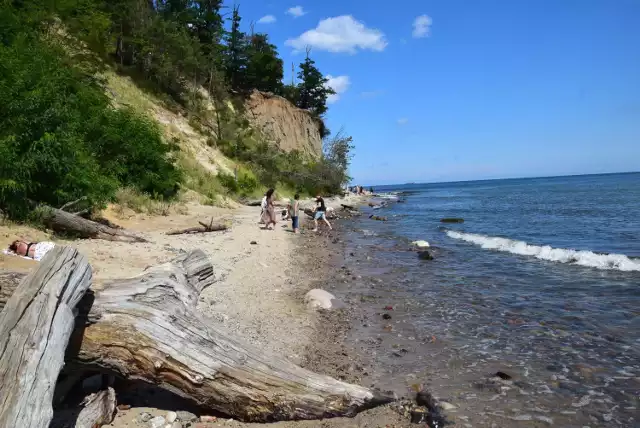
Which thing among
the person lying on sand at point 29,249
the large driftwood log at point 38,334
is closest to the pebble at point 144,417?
the large driftwood log at point 38,334

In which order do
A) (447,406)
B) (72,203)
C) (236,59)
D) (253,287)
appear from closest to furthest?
(447,406) < (253,287) < (72,203) < (236,59)

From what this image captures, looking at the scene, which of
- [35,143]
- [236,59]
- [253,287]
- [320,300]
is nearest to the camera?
[320,300]

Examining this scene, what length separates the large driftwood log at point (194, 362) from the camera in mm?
3691

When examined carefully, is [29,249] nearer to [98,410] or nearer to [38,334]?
[98,410]

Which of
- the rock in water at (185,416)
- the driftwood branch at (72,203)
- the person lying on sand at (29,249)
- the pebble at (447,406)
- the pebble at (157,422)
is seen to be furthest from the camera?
the driftwood branch at (72,203)

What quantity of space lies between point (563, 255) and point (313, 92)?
5100 cm

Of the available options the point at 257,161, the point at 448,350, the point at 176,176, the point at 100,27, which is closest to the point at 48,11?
the point at 100,27

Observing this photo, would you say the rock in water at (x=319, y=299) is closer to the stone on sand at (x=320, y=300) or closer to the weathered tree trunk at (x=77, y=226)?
the stone on sand at (x=320, y=300)

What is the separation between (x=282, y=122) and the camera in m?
48.7

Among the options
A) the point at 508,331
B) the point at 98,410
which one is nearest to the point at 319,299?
the point at 508,331

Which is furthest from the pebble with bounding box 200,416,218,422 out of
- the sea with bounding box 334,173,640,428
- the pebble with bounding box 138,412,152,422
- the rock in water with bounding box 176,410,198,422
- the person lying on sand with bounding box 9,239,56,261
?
the person lying on sand with bounding box 9,239,56,261

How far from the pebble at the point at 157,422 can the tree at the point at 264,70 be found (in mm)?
46563

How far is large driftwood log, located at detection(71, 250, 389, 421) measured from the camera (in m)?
3.69

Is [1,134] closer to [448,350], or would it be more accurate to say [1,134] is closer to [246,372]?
[246,372]
